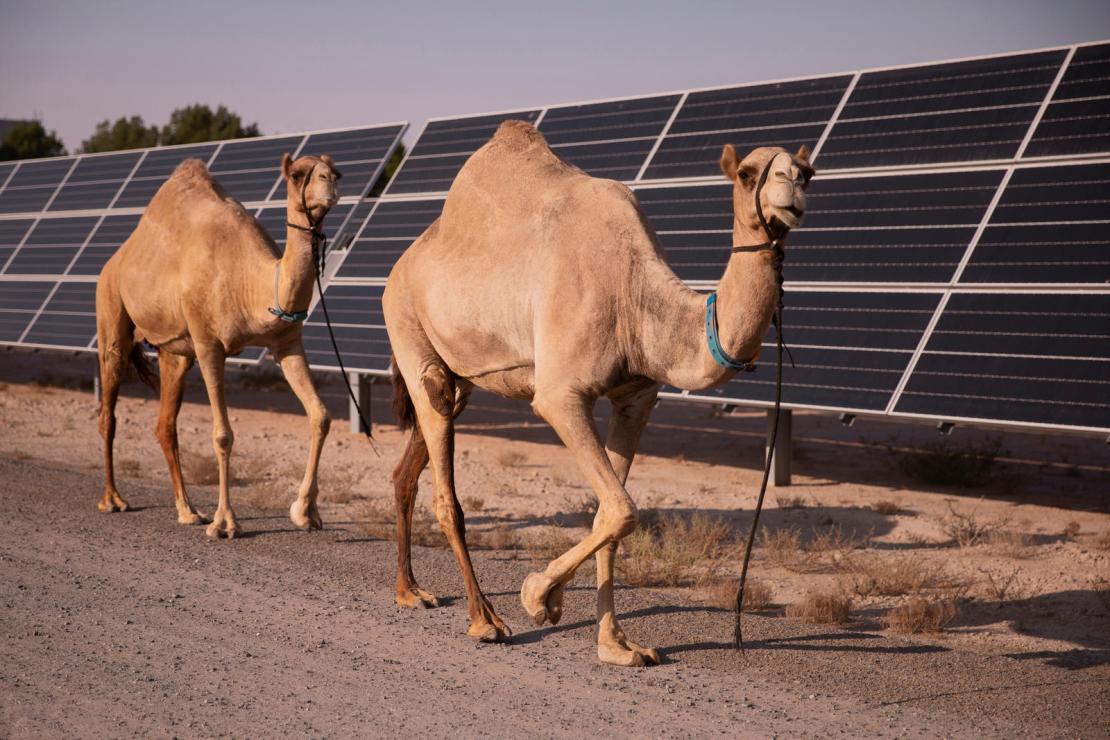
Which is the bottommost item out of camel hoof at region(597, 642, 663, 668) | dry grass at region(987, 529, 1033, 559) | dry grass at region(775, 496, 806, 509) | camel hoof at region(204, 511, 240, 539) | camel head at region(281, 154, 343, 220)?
camel hoof at region(597, 642, 663, 668)

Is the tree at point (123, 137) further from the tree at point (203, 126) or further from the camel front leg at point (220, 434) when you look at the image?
the camel front leg at point (220, 434)

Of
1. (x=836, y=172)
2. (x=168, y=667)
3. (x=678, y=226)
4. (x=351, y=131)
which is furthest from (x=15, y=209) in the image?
(x=168, y=667)

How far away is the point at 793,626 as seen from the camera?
24.4ft

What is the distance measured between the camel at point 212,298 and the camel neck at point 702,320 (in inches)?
154

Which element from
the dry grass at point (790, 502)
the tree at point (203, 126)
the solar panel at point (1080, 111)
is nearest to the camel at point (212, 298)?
the dry grass at point (790, 502)

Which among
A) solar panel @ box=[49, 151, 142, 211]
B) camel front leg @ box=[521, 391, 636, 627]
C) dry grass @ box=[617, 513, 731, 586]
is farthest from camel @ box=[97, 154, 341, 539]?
solar panel @ box=[49, 151, 142, 211]

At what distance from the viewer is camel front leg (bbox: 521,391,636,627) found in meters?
6.00

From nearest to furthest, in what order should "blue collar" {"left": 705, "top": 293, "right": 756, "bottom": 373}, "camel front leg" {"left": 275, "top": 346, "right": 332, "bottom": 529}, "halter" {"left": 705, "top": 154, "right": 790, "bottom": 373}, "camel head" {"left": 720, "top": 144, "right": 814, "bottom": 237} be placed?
"camel head" {"left": 720, "top": 144, "right": 814, "bottom": 237}
"halter" {"left": 705, "top": 154, "right": 790, "bottom": 373}
"blue collar" {"left": 705, "top": 293, "right": 756, "bottom": 373}
"camel front leg" {"left": 275, "top": 346, "right": 332, "bottom": 529}

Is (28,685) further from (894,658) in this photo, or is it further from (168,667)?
(894,658)

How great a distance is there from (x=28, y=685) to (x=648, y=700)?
3.21 m

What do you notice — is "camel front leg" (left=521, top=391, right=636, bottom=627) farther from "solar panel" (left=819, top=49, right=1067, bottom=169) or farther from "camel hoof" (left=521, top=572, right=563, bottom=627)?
"solar panel" (left=819, top=49, right=1067, bottom=169)

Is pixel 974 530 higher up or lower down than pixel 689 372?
lower down

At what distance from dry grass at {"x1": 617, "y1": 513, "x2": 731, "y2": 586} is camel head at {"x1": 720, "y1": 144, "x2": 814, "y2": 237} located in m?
3.93

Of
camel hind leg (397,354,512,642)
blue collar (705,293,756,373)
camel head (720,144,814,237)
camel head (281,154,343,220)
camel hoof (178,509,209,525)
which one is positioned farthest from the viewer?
camel hoof (178,509,209,525)
